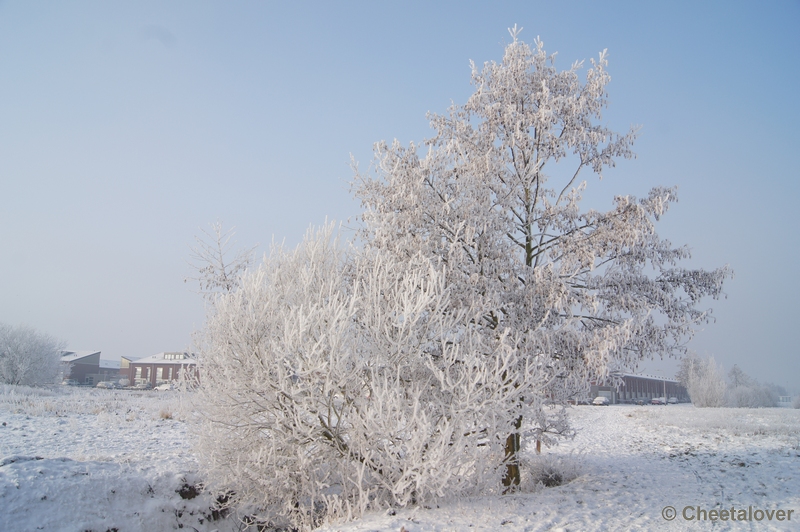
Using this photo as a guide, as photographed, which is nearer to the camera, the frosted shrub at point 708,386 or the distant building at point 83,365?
the frosted shrub at point 708,386

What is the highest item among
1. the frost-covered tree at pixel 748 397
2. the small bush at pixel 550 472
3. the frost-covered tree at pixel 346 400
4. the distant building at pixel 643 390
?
the frost-covered tree at pixel 346 400

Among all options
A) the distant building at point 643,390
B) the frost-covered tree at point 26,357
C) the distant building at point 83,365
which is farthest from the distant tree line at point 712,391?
the distant building at point 83,365

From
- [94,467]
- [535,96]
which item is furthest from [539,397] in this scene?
[94,467]

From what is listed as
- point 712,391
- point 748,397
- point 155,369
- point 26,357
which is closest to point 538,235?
point 26,357

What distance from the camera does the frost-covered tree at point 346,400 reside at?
557 centimetres

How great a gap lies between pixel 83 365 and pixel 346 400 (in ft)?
282

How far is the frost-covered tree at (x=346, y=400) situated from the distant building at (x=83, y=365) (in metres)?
78.6

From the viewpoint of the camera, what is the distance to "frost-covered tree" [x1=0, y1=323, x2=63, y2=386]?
34875 mm

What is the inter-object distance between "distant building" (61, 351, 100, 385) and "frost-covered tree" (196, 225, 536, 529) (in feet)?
258

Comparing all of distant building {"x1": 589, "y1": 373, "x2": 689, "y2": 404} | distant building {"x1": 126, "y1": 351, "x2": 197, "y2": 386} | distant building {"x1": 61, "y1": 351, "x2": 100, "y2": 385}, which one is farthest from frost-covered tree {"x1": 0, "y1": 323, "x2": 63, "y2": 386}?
distant building {"x1": 589, "y1": 373, "x2": 689, "y2": 404}

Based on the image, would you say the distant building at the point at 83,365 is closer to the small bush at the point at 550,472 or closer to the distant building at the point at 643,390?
the small bush at the point at 550,472

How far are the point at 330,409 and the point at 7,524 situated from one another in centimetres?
423

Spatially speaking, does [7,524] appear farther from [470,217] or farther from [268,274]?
[470,217]

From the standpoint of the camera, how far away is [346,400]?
6.05 meters
